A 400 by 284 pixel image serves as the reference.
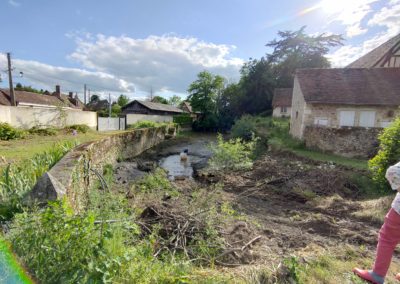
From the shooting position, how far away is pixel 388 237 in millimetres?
2371

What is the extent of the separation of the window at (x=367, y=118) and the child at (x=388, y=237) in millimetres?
13427

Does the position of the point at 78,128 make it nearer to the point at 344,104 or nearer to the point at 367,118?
the point at 344,104

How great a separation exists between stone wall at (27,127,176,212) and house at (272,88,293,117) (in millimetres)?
17142

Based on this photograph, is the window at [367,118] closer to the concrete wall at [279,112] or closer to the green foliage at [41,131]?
the concrete wall at [279,112]

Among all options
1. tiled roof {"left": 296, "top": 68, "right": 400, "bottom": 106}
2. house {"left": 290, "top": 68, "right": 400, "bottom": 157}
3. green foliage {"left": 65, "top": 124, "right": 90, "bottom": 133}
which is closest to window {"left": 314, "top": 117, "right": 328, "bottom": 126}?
house {"left": 290, "top": 68, "right": 400, "bottom": 157}

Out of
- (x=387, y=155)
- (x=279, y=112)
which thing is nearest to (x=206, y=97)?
(x=279, y=112)

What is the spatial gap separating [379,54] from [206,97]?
23.4 metres

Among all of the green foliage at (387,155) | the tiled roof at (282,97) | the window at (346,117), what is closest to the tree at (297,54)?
the tiled roof at (282,97)

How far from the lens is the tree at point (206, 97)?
36500mm

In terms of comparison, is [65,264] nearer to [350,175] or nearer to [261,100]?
[350,175]

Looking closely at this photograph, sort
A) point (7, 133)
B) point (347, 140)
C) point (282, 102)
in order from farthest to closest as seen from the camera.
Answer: point (282, 102)
point (347, 140)
point (7, 133)

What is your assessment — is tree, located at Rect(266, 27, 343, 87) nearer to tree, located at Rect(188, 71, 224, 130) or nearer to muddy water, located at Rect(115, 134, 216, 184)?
tree, located at Rect(188, 71, 224, 130)

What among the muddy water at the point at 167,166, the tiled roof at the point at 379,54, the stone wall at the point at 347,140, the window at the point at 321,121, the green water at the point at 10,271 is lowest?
the muddy water at the point at 167,166

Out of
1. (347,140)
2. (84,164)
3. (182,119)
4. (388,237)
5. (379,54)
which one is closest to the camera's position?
(388,237)
